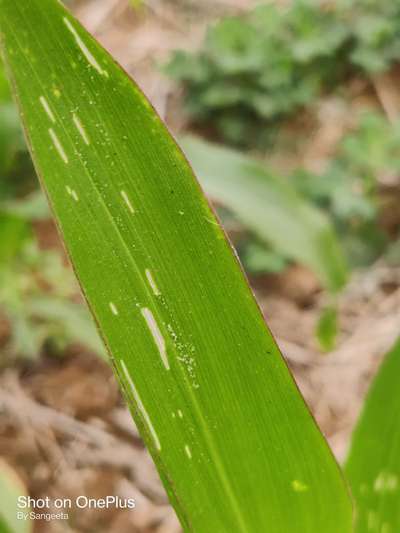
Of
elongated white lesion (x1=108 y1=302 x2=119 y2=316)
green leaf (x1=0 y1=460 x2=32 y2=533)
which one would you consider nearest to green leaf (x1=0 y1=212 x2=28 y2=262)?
green leaf (x1=0 y1=460 x2=32 y2=533)

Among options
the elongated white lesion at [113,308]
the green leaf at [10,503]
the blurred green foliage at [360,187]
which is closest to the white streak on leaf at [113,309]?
the elongated white lesion at [113,308]

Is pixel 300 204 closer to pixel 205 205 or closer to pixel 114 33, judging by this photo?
pixel 205 205

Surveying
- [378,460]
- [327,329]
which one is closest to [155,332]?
[378,460]

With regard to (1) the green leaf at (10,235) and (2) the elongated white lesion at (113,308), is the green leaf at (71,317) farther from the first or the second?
(2) the elongated white lesion at (113,308)

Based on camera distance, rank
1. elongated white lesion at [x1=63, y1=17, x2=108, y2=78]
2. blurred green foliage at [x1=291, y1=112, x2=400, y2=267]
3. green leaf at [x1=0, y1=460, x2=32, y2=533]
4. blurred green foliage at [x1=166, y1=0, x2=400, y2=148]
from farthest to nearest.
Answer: blurred green foliage at [x1=166, y1=0, x2=400, y2=148]
blurred green foliage at [x1=291, y1=112, x2=400, y2=267]
green leaf at [x1=0, y1=460, x2=32, y2=533]
elongated white lesion at [x1=63, y1=17, x2=108, y2=78]

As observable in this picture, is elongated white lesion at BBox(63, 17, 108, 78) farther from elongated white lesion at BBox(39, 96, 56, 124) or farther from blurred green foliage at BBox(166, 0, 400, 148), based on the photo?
blurred green foliage at BBox(166, 0, 400, 148)

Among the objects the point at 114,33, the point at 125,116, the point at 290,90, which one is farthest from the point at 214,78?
the point at 125,116

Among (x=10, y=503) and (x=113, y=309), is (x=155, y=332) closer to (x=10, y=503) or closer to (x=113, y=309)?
(x=113, y=309)
